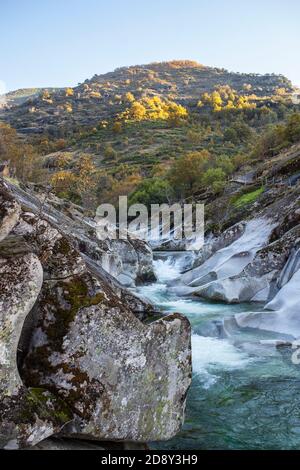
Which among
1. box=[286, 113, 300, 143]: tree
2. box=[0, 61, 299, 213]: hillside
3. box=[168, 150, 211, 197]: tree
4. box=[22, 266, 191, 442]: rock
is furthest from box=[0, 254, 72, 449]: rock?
box=[168, 150, 211, 197]: tree

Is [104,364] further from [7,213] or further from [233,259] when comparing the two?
[233,259]

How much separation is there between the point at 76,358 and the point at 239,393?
14.1 feet

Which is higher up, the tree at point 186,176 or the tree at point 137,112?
the tree at point 137,112

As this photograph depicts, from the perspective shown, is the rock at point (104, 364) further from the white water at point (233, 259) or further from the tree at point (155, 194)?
the tree at point (155, 194)

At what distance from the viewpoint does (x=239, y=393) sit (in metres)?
9.30

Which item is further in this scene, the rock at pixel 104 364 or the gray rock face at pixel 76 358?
the rock at pixel 104 364

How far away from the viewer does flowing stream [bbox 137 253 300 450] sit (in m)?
7.42

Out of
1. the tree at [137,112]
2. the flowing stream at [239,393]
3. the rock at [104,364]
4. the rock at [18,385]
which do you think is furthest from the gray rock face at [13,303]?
the tree at [137,112]

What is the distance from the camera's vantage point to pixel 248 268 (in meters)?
19.1

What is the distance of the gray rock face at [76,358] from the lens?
5.71 metres

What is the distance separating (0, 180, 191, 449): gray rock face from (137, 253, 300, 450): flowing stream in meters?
0.79

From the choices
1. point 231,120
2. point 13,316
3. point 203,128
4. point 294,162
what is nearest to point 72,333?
point 13,316

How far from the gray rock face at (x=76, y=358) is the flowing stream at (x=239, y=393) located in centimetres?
79
